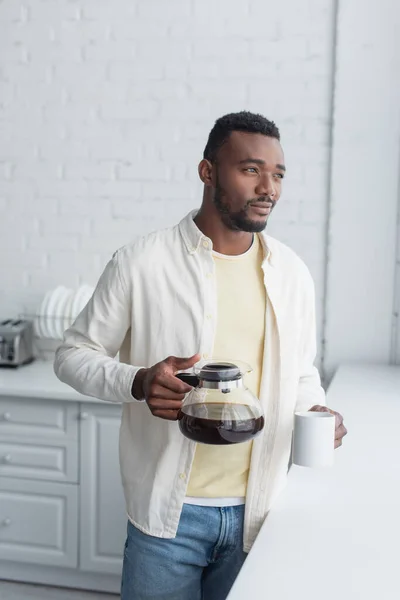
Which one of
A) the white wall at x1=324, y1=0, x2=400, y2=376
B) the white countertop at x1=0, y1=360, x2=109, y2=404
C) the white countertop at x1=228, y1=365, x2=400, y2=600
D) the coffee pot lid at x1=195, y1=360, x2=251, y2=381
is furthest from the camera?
the white wall at x1=324, y1=0, x2=400, y2=376

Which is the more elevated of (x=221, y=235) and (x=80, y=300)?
(x=221, y=235)

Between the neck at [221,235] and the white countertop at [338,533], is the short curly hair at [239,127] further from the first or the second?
the white countertop at [338,533]

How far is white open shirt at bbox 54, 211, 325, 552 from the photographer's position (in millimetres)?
1423

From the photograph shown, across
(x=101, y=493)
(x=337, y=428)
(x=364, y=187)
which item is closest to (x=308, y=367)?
(x=337, y=428)

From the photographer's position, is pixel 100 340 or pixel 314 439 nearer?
pixel 314 439

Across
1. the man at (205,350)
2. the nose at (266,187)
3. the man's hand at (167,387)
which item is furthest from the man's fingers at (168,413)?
the nose at (266,187)

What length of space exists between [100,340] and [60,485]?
1288 mm

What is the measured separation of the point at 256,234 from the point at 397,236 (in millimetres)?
1406

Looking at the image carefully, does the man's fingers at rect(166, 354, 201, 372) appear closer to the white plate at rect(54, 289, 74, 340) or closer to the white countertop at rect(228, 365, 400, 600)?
the white countertop at rect(228, 365, 400, 600)

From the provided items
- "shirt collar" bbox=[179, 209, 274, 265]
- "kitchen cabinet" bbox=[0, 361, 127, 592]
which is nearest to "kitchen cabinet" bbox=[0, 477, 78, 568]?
"kitchen cabinet" bbox=[0, 361, 127, 592]

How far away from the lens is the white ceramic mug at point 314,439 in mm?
1344

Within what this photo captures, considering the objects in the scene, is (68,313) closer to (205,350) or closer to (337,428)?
(205,350)

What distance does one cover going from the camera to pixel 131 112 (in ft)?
9.81

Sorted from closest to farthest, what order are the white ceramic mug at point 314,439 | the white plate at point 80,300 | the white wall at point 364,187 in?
the white ceramic mug at point 314,439, the white wall at point 364,187, the white plate at point 80,300
